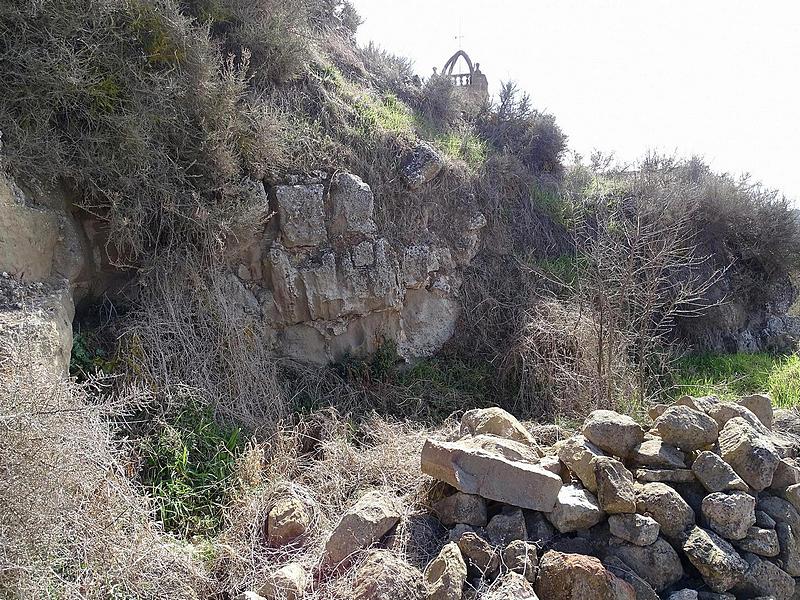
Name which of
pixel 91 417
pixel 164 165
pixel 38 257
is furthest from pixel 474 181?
pixel 91 417

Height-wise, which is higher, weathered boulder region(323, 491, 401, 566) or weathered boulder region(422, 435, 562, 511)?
weathered boulder region(422, 435, 562, 511)

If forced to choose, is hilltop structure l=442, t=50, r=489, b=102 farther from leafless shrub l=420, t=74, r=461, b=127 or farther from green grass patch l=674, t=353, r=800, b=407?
green grass patch l=674, t=353, r=800, b=407

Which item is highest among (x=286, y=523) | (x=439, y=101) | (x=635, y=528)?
(x=439, y=101)

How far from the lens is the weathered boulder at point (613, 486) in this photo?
3389 mm

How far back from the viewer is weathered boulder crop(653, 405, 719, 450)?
380cm

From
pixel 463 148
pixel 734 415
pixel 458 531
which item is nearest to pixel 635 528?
pixel 458 531

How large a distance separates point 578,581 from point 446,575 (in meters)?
0.71

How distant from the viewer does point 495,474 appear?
11.6ft

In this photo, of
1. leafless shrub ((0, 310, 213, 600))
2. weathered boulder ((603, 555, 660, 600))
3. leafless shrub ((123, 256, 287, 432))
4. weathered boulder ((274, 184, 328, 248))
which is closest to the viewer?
leafless shrub ((0, 310, 213, 600))

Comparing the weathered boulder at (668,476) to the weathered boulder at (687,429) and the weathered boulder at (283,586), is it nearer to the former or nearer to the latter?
the weathered boulder at (687,429)

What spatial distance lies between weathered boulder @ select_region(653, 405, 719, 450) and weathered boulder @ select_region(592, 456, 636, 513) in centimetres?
46

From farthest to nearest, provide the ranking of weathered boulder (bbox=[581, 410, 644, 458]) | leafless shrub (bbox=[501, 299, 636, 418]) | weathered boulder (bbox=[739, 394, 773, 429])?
leafless shrub (bbox=[501, 299, 636, 418]) → weathered boulder (bbox=[739, 394, 773, 429]) → weathered boulder (bbox=[581, 410, 644, 458])

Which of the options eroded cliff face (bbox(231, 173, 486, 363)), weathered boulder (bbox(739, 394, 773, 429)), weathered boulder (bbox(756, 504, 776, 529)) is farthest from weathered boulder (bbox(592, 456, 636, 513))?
eroded cliff face (bbox(231, 173, 486, 363))

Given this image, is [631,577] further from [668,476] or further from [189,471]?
[189,471]
